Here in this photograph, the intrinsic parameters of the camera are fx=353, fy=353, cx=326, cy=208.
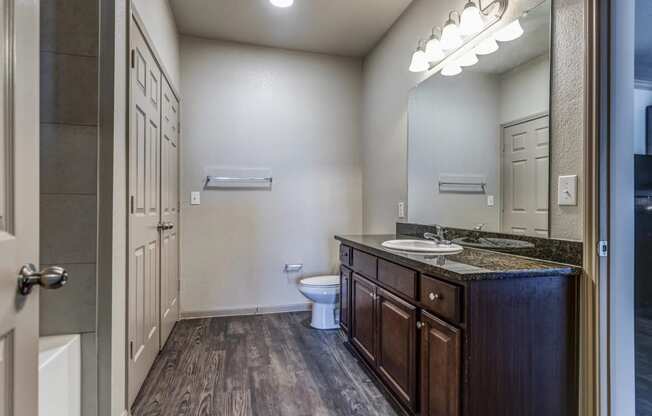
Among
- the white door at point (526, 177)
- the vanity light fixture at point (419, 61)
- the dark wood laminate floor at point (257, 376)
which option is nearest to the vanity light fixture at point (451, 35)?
the vanity light fixture at point (419, 61)

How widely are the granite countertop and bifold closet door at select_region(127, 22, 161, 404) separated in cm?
126

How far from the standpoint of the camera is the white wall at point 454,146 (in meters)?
1.86

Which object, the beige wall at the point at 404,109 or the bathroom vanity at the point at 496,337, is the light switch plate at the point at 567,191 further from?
the bathroom vanity at the point at 496,337

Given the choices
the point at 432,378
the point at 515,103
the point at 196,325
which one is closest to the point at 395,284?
the point at 432,378

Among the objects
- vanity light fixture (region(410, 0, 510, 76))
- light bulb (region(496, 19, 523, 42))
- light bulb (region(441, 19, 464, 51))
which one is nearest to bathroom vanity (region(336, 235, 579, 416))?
light bulb (region(496, 19, 523, 42))

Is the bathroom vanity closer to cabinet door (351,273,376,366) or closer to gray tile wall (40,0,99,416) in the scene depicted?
cabinet door (351,273,376,366)

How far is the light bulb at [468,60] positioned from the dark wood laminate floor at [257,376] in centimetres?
186

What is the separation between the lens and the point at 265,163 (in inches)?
124

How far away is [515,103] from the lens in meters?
1.70

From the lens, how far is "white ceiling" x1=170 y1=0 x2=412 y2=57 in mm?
2498

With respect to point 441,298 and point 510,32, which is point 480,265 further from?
point 510,32

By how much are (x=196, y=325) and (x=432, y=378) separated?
82.7 inches

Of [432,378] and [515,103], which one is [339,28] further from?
[432,378]

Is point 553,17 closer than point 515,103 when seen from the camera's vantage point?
Yes
